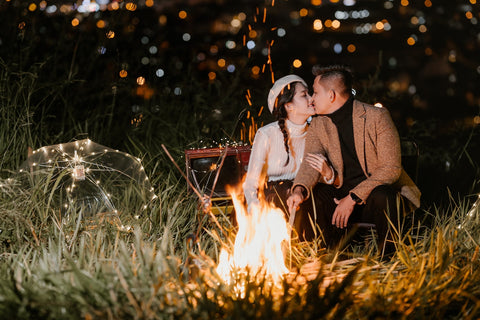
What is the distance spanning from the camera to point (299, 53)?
8.94 meters

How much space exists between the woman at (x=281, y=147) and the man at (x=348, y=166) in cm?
12

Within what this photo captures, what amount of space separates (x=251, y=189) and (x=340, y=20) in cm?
546

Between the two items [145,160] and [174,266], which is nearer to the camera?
[174,266]

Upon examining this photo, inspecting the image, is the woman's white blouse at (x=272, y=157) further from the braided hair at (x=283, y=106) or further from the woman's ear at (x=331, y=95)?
the woman's ear at (x=331, y=95)

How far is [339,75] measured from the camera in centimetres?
385

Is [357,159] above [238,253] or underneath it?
above

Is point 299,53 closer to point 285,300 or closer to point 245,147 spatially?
point 245,147

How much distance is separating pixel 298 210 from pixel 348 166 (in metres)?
0.48

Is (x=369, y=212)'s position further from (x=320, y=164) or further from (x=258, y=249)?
(x=258, y=249)

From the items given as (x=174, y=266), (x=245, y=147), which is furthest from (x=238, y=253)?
(x=245, y=147)

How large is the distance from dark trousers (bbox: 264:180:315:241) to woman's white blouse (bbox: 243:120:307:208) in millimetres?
126

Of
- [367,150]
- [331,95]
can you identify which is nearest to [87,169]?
[331,95]

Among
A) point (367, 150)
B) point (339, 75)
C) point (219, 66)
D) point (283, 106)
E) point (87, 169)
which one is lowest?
point (367, 150)

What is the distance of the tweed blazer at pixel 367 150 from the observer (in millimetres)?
3730
